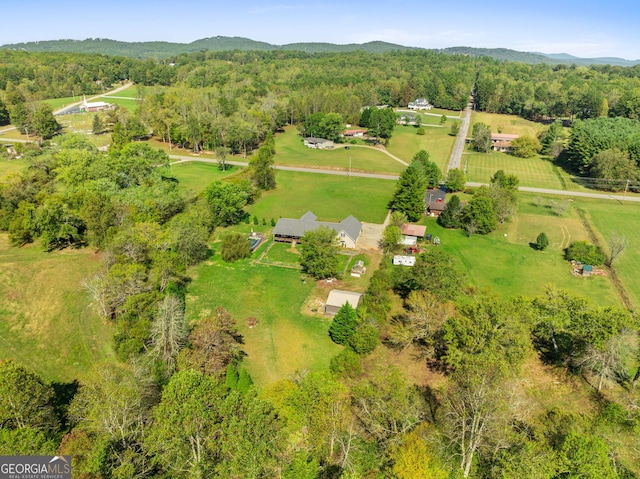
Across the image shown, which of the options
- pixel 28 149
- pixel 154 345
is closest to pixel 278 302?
pixel 154 345

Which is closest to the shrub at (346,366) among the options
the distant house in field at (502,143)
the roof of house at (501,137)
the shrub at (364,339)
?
the shrub at (364,339)

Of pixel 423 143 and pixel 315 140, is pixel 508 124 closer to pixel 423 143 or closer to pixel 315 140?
pixel 423 143

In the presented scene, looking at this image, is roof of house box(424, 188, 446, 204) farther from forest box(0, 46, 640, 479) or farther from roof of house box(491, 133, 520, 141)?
roof of house box(491, 133, 520, 141)

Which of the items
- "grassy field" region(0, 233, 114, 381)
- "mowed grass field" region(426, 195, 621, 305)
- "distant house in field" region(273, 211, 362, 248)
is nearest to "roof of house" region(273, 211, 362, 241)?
"distant house in field" region(273, 211, 362, 248)

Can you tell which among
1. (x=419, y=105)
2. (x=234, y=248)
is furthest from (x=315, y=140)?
(x=419, y=105)

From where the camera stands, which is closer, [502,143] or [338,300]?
[338,300]

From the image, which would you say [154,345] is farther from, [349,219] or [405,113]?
[405,113]

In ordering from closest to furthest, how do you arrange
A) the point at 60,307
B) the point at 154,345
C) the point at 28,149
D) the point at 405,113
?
the point at 154,345 < the point at 60,307 < the point at 28,149 < the point at 405,113
